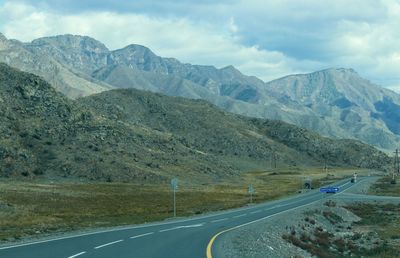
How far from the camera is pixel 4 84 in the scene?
414ft

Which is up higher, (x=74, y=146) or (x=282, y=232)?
(x=74, y=146)

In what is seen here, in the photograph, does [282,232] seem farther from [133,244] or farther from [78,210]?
[78,210]

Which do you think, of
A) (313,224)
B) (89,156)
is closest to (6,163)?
(89,156)

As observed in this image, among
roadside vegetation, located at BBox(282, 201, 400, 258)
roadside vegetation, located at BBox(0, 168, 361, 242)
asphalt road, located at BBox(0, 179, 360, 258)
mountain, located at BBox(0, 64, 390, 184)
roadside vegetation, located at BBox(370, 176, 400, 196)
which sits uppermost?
mountain, located at BBox(0, 64, 390, 184)

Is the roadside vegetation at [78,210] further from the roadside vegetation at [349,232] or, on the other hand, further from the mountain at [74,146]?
the mountain at [74,146]

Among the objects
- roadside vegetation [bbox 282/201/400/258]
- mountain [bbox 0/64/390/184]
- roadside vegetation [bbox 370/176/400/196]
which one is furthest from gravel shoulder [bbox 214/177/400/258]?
mountain [bbox 0/64/390/184]

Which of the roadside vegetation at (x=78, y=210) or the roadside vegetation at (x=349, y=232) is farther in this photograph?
the roadside vegetation at (x=349, y=232)

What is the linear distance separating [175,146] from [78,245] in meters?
124

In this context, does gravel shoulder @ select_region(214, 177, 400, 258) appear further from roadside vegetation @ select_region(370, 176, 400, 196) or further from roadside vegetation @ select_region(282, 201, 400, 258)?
roadside vegetation @ select_region(370, 176, 400, 196)

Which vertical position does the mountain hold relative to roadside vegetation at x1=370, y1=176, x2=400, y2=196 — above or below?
above

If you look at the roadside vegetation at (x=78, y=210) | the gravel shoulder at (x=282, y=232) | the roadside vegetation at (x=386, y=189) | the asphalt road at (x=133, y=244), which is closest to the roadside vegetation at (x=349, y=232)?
the gravel shoulder at (x=282, y=232)

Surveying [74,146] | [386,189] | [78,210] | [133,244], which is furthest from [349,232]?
[74,146]

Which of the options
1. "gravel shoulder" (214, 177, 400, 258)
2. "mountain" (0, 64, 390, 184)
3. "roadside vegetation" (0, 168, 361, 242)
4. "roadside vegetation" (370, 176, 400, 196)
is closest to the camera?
"gravel shoulder" (214, 177, 400, 258)

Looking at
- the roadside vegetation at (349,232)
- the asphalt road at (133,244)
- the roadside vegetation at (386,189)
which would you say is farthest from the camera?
the roadside vegetation at (386,189)
